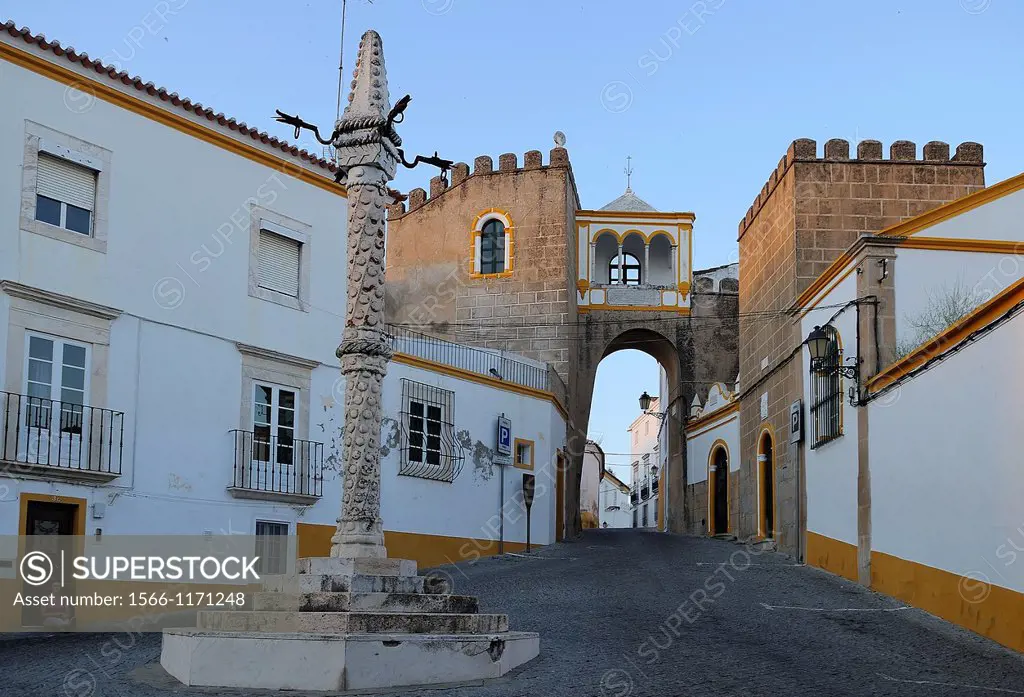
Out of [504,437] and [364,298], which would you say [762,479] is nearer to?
[504,437]

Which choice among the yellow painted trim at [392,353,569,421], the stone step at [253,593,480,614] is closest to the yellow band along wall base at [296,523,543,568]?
the yellow painted trim at [392,353,569,421]

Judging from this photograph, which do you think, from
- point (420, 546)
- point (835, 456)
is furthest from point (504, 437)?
point (835, 456)

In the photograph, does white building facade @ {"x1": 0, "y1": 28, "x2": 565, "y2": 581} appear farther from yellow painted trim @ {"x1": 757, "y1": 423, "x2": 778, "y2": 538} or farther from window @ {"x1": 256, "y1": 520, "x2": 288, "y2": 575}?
yellow painted trim @ {"x1": 757, "y1": 423, "x2": 778, "y2": 538}

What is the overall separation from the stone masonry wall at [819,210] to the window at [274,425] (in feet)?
25.0

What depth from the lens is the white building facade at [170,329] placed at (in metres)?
13.2

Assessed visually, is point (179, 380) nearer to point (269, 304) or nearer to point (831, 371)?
point (269, 304)

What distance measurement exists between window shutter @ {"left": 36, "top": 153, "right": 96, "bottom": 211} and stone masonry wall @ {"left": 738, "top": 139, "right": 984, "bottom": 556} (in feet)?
34.3

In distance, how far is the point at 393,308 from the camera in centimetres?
2883

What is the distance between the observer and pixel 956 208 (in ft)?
51.2

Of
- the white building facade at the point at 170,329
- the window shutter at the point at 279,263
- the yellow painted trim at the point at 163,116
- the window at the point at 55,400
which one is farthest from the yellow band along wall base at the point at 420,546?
the yellow painted trim at the point at 163,116

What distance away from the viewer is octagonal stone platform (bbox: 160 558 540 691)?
7.15m

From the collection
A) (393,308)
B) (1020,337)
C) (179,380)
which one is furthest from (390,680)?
(393,308)

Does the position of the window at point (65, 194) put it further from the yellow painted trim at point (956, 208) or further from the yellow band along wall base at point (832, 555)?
the yellow band along wall base at point (832, 555)

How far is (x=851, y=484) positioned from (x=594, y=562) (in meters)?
4.49
